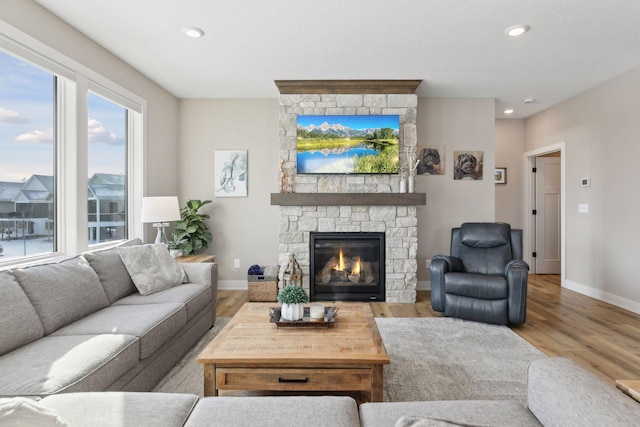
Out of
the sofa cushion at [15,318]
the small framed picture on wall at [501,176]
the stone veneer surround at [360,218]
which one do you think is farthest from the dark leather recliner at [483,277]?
the sofa cushion at [15,318]

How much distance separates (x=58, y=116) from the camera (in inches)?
114

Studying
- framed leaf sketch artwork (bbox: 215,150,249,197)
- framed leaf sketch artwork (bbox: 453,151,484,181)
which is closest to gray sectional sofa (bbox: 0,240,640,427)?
framed leaf sketch artwork (bbox: 215,150,249,197)

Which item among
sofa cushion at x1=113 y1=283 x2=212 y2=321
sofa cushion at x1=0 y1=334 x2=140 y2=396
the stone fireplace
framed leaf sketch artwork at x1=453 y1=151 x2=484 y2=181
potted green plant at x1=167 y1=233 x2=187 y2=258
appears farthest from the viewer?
framed leaf sketch artwork at x1=453 y1=151 x2=484 y2=181

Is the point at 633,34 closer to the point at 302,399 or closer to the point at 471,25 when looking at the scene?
the point at 471,25

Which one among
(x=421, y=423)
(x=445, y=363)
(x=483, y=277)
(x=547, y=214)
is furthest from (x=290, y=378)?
(x=547, y=214)

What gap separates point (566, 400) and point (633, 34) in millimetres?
3478

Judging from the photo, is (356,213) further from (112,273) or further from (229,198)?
(112,273)

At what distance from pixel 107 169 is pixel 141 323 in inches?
85.7

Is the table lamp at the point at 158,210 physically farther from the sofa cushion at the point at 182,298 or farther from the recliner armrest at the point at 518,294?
the recliner armrest at the point at 518,294

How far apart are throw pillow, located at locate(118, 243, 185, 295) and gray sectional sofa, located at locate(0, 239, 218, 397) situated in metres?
0.03

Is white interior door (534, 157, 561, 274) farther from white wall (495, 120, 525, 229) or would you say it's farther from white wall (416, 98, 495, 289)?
white wall (416, 98, 495, 289)

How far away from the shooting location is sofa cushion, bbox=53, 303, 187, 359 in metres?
2.00

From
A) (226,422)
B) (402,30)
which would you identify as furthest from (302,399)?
(402,30)

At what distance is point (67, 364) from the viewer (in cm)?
158
